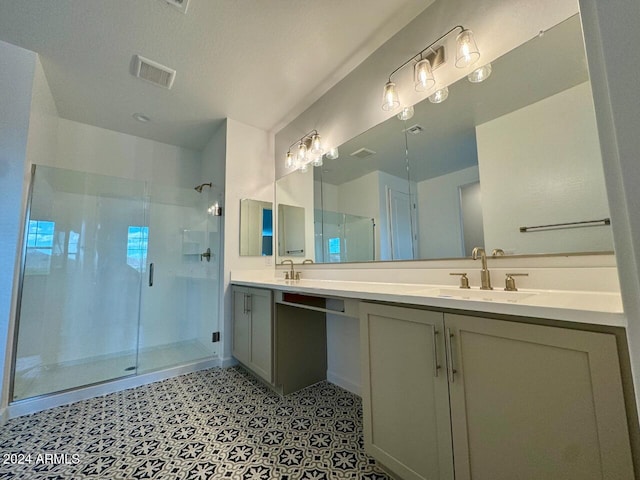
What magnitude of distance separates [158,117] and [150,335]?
249 centimetres

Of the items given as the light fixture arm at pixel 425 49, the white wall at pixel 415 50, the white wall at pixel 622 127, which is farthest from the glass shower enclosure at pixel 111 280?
the white wall at pixel 622 127

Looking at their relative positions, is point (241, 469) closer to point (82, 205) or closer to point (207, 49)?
point (207, 49)

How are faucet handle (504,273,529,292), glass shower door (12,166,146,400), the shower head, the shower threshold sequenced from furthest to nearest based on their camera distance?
the shower head < glass shower door (12,166,146,400) < the shower threshold < faucet handle (504,273,529,292)

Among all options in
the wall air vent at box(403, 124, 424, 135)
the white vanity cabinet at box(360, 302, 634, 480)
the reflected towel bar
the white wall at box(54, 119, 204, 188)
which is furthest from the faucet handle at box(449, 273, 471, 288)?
the white wall at box(54, 119, 204, 188)

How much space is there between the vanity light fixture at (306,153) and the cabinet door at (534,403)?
1.93m

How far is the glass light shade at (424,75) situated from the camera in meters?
1.56

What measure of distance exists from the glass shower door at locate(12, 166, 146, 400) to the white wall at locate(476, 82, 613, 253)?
124 inches

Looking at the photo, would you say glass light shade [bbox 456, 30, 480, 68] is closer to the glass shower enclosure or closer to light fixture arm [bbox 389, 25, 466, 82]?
light fixture arm [bbox 389, 25, 466, 82]

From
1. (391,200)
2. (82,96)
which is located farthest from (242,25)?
(82,96)

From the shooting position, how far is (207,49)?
1914 millimetres

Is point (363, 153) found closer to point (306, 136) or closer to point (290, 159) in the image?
point (306, 136)

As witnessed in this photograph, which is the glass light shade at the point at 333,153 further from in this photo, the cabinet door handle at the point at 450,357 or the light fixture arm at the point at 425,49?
the cabinet door handle at the point at 450,357

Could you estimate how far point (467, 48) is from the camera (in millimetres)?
1386

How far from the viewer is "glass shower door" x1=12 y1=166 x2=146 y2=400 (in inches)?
83.9
